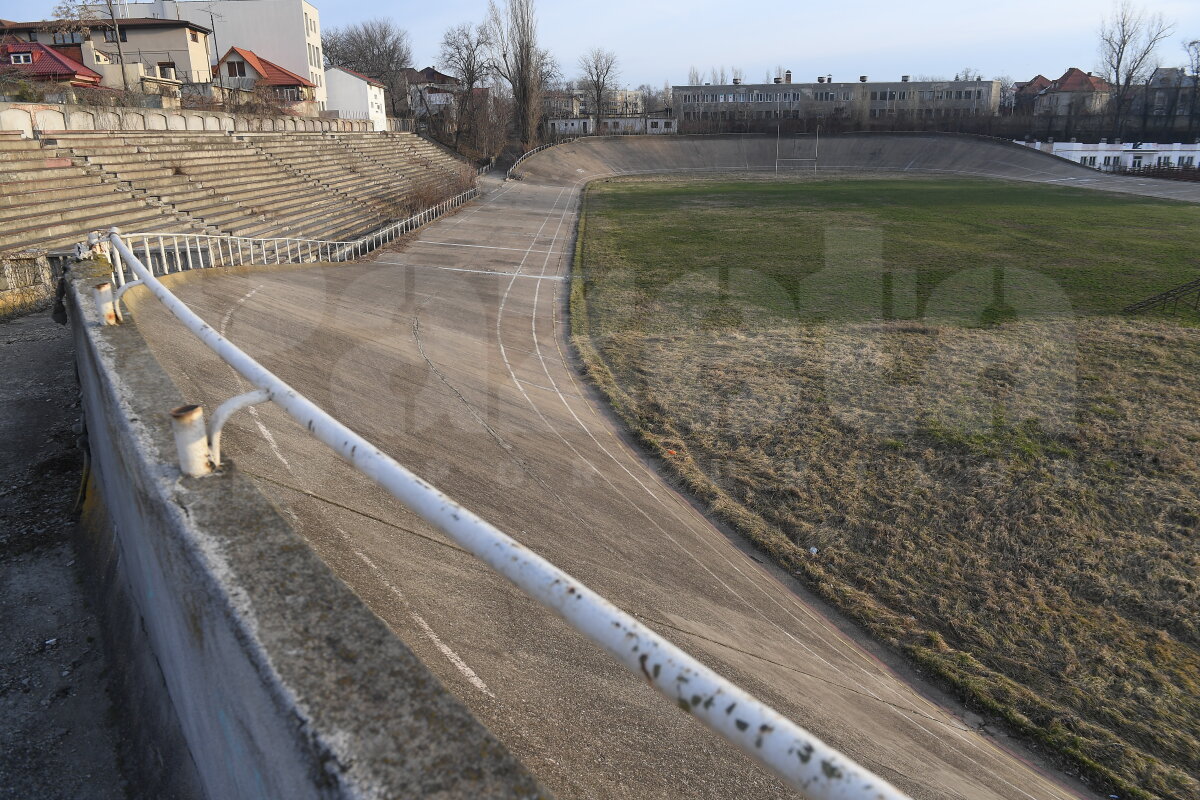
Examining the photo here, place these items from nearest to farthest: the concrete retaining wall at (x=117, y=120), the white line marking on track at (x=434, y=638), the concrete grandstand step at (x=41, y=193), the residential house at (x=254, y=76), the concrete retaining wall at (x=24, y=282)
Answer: the white line marking on track at (x=434, y=638) < the concrete retaining wall at (x=24, y=282) < the concrete grandstand step at (x=41, y=193) < the concrete retaining wall at (x=117, y=120) < the residential house at (x=254, y=76)

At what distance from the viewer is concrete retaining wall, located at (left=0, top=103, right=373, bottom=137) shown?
67.1 feet

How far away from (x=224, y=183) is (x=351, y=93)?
49.8 metres

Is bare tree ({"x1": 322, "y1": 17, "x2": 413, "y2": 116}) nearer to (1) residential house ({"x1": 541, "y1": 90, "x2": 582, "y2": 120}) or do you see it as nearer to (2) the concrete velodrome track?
(1) residential house ({"x1": 541, "y1": 90, "x2": 582, "y2": 120})

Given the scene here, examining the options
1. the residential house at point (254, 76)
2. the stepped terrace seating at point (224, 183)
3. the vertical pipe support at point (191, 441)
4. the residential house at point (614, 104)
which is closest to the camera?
the vertical pipe support at point (191, 441)

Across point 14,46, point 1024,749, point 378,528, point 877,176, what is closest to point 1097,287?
point 1024,749

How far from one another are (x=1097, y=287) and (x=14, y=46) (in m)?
55.3

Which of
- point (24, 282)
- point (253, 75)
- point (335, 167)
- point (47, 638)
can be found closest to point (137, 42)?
point (253, 75)

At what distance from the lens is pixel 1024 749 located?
6.59 meters

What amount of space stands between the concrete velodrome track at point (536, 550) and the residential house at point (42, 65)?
32127 millimetres

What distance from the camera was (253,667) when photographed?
205cm

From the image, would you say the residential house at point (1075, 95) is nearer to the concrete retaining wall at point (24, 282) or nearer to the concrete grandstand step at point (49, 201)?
the concrete grandstand step at point (49, 201)

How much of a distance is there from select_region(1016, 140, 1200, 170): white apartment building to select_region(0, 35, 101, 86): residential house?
7374cm

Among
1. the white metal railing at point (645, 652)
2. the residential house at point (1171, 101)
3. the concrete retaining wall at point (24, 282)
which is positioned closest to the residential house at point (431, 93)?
the concrete retaining wall at point (24, 282)

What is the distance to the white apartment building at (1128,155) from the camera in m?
69.2
